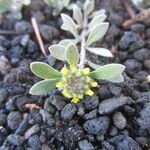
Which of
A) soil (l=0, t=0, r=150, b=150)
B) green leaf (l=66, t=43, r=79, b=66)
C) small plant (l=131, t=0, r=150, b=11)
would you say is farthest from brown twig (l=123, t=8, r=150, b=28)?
green leaf (l=66, t=43, r=79, b=66)

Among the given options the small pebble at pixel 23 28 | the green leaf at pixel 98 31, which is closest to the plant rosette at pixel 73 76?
the green leaf at pixel 98 31

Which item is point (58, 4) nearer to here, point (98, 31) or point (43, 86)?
point (98, 31)

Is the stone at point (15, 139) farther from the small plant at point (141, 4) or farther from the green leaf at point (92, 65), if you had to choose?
the small plant at point (141, 4)

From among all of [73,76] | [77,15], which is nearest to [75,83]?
[73,76]

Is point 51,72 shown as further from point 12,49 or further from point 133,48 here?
point 133,48

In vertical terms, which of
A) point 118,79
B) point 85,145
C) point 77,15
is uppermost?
point 77,15

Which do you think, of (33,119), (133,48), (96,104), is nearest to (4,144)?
(33,119)
